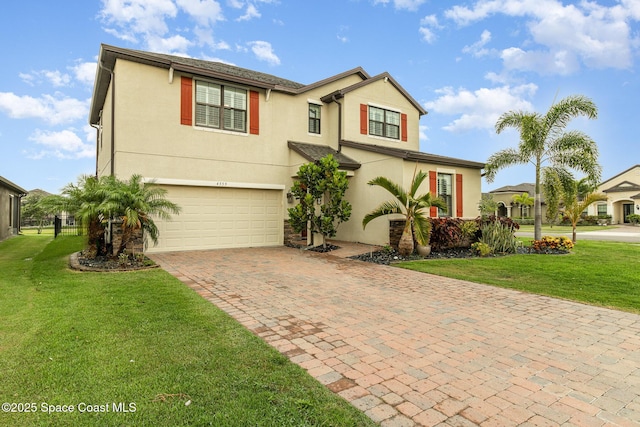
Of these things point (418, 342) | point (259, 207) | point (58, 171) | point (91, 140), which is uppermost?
point (91, 140)

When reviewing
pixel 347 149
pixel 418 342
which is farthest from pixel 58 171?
pixel 418 342

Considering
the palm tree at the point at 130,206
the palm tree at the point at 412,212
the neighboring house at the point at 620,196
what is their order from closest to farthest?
the palm tree at the point at 130,206
the palm tree at the point at 412,212
the neighboring house at the point at 620,196

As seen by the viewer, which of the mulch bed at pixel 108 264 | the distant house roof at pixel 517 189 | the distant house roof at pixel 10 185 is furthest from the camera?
the distant house roof at pixel 517 189

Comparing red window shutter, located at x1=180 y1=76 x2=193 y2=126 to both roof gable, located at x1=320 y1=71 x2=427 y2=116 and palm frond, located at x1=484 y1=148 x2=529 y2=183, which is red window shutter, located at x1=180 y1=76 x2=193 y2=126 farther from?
palm frond, located at x1=484 y1=148 x2=529 y2=183

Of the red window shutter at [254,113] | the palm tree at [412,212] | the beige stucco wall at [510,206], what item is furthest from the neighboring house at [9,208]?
the beige stucco wall at [510,206]

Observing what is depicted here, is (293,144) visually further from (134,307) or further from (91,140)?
(91,140)

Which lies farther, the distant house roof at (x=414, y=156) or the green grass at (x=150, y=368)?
the distant house roof at (x=414, y=156)

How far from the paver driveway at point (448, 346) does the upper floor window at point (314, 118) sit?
941 centimetres

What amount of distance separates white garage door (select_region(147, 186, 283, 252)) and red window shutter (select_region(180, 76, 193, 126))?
2.38m

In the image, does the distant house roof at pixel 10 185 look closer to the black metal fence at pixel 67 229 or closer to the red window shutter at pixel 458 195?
the black metal fence at pixel 67 229

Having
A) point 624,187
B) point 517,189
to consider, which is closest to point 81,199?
point 517,189

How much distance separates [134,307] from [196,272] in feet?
10.1

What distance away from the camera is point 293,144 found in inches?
567

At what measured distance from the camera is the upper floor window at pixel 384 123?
16.4 meters
